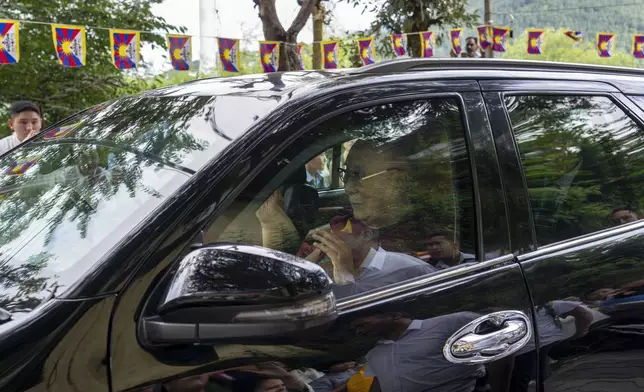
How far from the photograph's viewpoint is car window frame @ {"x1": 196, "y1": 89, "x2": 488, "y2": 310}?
1.59 meters

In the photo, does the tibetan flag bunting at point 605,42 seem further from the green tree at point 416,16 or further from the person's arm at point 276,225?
the person's arm at point 276,225

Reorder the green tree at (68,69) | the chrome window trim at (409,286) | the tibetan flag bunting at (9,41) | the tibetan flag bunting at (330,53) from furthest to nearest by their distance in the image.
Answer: the tibetan flag bunting at (330,53) → the green tree at (68,69) → the tibetan flag bunting at (9,41) → the chrome window trim at (409,286)

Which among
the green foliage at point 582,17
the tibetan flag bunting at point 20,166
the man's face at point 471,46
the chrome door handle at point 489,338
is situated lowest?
the chrome door handle at point 489,338

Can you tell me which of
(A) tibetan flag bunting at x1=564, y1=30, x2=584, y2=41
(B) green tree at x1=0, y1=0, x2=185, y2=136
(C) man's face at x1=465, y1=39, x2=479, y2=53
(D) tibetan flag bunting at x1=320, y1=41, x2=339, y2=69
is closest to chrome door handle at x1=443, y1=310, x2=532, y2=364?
(C) man's face at x1=465, y1=39, x2=479, y2=53

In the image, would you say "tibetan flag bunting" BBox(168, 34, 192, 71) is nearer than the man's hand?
No

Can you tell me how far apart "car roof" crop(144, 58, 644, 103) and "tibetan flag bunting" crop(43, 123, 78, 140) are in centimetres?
29

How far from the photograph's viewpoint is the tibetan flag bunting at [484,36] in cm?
1487

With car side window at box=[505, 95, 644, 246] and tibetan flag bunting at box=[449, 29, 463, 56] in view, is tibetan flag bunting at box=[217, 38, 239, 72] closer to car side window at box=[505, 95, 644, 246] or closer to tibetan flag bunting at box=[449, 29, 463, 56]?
tibetan flag bunting at box=[449, 29, 463, 56]

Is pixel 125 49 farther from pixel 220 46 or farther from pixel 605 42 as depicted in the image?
pixel 605 42

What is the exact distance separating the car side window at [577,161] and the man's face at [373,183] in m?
0.39

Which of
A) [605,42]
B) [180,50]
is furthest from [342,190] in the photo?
[605,42]

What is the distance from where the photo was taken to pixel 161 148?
5.88 feet

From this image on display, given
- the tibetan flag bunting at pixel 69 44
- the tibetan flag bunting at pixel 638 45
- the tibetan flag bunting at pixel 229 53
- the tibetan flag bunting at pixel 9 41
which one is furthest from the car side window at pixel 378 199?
the tibetan flag bunting at pixel 638 45

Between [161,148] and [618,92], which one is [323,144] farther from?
[618,92]
